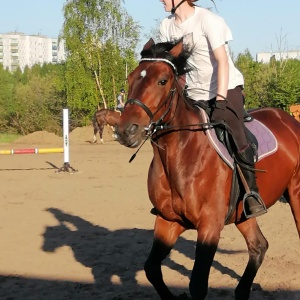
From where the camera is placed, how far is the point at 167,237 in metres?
5.09

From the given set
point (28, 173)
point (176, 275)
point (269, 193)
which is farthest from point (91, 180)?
point (269, 193)

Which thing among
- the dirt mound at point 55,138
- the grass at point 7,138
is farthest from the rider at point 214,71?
the grass at point 7,138

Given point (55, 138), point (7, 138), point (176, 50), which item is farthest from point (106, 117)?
point (7, 138)

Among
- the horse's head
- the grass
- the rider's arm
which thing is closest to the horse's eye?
the horse's head

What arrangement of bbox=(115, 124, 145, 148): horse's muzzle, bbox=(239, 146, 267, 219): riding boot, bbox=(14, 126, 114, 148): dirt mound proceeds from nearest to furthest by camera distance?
1. bbox=(115, 124, 145, 148): horse's muzzle
2. bbox=(239, 146, 267, 219): riding boot
3. bbox=(14, 126, 114, 148): dirt mound

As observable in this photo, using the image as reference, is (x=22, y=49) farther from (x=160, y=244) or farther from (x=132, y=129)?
(x=132, y=129)

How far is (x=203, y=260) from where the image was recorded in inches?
187

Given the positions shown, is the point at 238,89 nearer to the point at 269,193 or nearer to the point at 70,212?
the point at 269,193

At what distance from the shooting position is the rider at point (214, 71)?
4922mm

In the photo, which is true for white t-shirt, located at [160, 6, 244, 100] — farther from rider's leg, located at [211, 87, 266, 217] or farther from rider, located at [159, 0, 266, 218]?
rider's leg, located at [211, 87, 266, 217]

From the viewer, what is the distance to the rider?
4922mm

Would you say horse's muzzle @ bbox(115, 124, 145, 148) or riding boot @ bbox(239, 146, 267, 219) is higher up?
horse's muzzle @ bbox(115, 124, 145, 148)

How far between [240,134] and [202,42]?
839 millimetres

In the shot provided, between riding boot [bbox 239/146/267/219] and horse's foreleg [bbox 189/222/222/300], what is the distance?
0.66m
